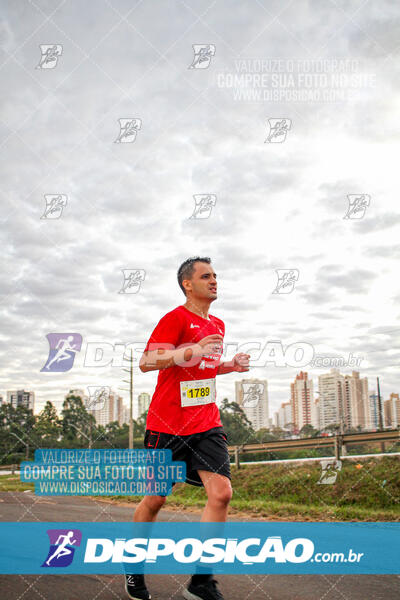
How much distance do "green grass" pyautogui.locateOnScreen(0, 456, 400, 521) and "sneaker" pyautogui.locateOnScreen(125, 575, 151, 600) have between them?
16.7 feet

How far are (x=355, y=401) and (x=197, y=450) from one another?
65.3 feet

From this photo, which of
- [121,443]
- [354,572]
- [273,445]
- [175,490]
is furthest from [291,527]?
[121,443]

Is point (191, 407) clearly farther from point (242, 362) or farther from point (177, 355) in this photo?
point (242, 362)

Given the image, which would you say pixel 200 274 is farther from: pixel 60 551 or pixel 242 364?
pixel 60 551

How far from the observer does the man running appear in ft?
10.2

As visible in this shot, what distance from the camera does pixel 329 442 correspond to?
440 inches

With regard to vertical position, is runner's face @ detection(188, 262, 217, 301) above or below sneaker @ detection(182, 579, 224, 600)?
above

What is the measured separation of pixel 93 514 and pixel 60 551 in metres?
4.09

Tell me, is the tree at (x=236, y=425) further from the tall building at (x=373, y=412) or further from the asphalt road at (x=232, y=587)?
the asphalt road at (x=232, y=587)

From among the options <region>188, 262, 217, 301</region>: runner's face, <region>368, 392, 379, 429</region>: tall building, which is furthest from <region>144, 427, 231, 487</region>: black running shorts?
<region>368, 392, 379, 429</region>: tall building

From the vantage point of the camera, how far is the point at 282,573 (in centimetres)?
389

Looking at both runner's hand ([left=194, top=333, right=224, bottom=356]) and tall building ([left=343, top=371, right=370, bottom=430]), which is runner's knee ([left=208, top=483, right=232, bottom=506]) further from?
tall building ([left=343, top=371, right=370, bottom=430])

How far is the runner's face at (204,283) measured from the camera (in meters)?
3.68

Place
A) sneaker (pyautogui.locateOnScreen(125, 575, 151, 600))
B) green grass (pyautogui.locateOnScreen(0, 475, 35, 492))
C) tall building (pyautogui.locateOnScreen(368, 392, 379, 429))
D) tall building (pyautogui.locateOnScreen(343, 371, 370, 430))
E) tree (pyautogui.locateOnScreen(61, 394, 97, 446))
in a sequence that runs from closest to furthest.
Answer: sneaker (pyautogui.locateOnScreen(125, 575, 151, 600)) → green grass (pyautogui.locateOnScreen(0, 475, 35, 492)) → tall building (pyautogui.locateOnScreen(343, 371, 370, 430)) → tree (pyautogui.locateOnScreen(61, 394, 97, 446)) → tall building (pyautogui.locateOnScreen(368, 392, 379, 429))
